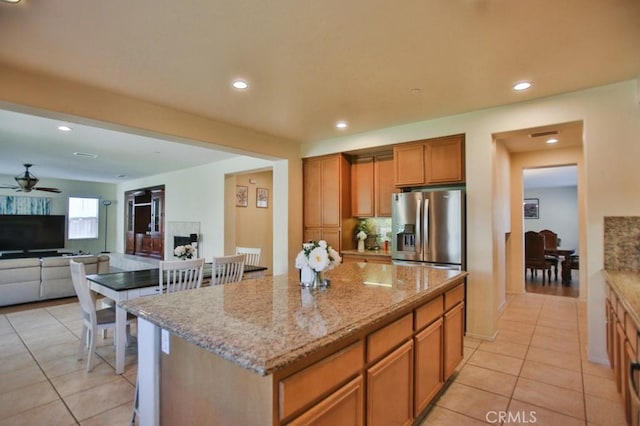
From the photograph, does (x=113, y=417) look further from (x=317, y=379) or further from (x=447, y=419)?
(x=447, y=419)

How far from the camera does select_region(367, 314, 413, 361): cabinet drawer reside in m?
1.58

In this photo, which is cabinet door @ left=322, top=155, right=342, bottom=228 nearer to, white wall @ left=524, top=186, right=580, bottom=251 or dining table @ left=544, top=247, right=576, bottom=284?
dining table @ left=544, top=247, right=576, bottom=284

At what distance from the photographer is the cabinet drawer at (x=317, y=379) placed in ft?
3.69

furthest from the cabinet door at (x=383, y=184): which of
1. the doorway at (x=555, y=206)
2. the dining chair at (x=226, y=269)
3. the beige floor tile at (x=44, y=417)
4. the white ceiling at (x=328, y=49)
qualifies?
the doorway at (x=555, y=206)

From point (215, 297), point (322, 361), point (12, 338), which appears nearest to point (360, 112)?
point (215, 297)

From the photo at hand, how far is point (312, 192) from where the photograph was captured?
17.1ft

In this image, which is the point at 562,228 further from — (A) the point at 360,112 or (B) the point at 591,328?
(A) the point at 360,112

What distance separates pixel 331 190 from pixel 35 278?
16.4ft

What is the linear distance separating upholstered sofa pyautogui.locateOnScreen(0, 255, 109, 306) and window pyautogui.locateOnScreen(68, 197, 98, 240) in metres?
4.83

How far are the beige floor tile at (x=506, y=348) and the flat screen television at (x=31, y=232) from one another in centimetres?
989

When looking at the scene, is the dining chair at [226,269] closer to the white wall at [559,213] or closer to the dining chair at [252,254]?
the dining chair at [252,254]

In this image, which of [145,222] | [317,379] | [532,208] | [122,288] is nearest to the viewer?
[317,379]

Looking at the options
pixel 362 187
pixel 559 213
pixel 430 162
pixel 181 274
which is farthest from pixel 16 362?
pixel 559 213

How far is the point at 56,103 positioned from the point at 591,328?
518 centimetres
